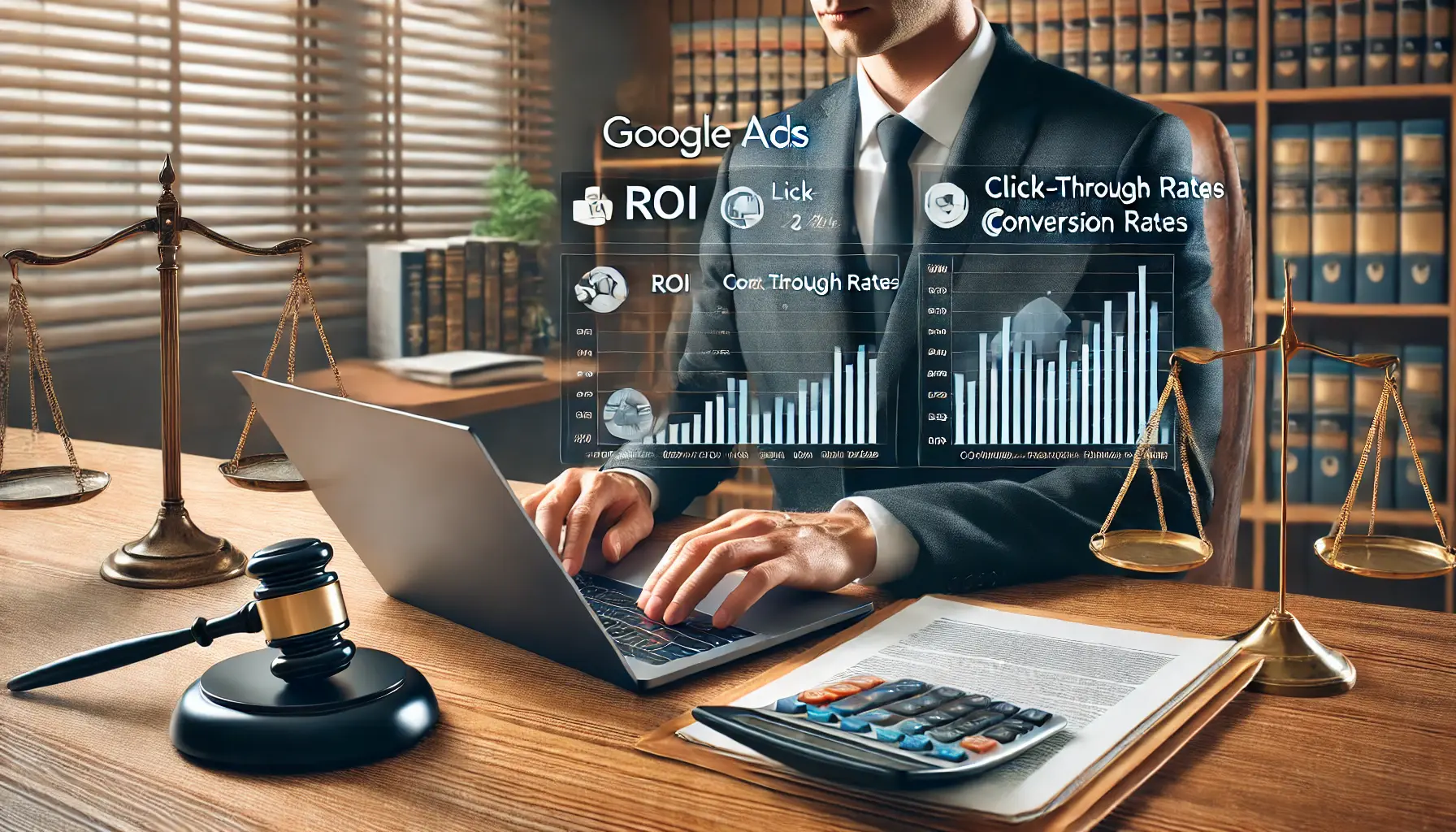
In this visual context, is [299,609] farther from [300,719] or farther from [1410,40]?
[1410,40]

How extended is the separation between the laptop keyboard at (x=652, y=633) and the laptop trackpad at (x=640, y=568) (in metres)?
0.03

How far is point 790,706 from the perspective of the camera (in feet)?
2.05

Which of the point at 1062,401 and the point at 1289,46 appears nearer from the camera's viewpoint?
the point at 1062,401

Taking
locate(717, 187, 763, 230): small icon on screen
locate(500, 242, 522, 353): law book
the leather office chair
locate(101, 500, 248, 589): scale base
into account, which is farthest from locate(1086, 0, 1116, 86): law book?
locate(101, 500, 248, 589): scale base

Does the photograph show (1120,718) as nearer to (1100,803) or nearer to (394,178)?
(1100,803)

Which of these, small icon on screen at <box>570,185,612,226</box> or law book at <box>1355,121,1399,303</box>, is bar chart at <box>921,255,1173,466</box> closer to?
small icon on screen at <box>570,185,612,226</box>

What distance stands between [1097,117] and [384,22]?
2.23 metres

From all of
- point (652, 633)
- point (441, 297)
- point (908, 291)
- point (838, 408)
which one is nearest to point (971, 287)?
point (908, 291)

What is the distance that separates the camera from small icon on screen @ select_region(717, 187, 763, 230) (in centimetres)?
163

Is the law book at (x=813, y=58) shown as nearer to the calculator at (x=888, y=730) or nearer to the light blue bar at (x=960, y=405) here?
the light blue bar at (x=960, y=405)

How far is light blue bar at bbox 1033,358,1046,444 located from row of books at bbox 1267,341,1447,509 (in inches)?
60.8

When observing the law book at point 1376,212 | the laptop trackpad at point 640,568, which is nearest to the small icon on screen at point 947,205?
the laptop trackpad at point 640,568

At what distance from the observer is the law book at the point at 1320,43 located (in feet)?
7.91

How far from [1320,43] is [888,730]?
2.36 metres
